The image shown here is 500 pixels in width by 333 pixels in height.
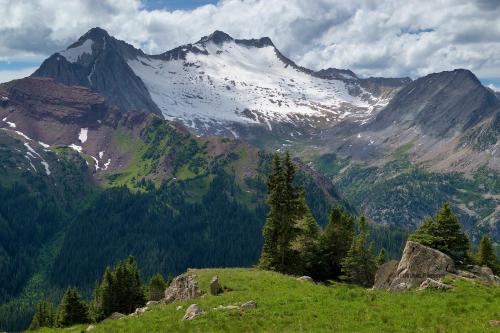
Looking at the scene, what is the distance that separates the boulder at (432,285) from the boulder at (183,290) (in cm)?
2043

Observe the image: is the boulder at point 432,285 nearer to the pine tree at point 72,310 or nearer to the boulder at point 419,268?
the boulder at point 419,268

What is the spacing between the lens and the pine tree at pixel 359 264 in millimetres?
60094

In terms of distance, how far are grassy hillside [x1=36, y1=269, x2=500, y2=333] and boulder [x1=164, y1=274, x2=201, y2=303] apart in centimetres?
740

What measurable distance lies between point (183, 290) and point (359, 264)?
2180cm

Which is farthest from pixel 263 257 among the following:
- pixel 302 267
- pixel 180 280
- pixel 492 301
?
pixel 492 301

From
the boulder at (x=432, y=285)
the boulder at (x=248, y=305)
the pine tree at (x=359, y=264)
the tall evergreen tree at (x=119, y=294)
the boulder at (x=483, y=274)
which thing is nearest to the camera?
the boulder at (x=248, y=305)

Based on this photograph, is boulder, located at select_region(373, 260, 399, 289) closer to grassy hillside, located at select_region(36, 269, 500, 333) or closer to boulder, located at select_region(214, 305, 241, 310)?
grassy hillside, located at select_region(36, 269, 500, 333)

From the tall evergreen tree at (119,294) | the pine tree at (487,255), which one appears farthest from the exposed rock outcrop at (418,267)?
the tall evergreen tree at (119,294)

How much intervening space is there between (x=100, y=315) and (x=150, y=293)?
39.8 feet

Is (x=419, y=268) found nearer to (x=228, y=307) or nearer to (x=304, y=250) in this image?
(x=228, y=307)

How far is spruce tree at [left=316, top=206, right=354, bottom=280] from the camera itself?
68.4 m

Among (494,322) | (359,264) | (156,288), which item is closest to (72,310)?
(156,288)

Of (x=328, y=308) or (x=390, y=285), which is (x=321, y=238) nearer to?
(x=390, y=285)

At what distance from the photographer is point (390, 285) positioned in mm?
45312
